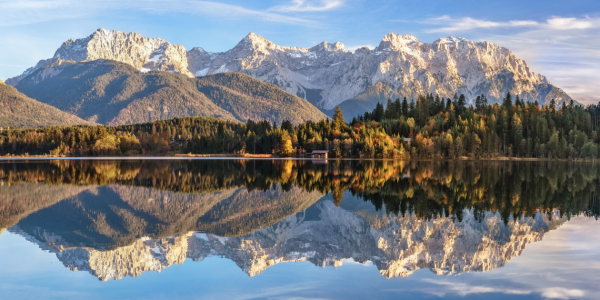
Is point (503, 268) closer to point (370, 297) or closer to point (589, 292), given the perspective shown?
point (589, 292)

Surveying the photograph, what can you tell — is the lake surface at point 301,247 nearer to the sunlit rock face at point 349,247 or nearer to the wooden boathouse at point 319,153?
the sunlit rock face at point 349,247

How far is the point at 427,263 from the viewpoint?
19156 mm

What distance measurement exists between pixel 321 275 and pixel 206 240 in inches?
305

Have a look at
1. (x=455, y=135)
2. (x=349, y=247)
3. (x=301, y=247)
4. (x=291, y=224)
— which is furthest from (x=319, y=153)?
(x=349, y=247)

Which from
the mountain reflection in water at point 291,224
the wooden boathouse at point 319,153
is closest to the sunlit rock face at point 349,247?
the mountain reflection in water at point 291,224

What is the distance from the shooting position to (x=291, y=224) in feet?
91.4

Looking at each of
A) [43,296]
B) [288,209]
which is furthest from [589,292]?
[288,209]

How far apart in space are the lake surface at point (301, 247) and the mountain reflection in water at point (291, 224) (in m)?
0.11

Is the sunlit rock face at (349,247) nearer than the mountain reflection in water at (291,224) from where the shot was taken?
Yes

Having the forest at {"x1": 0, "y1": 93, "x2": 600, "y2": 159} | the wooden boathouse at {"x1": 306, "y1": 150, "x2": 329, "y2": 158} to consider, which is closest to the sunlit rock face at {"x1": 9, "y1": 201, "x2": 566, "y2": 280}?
the forest at {"x1": 0, "y1": 93, "x2": 600, "y2": 159}

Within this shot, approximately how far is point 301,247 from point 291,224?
5.22m

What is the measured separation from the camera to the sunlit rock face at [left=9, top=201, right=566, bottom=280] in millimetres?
18578

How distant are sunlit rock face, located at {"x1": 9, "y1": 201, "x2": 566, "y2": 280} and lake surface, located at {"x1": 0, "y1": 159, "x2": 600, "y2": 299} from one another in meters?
0.09

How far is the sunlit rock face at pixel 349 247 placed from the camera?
18.6 metres
